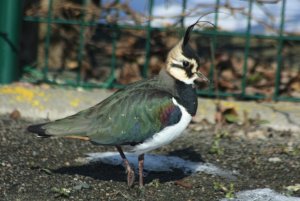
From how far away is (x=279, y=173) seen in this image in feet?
20.8

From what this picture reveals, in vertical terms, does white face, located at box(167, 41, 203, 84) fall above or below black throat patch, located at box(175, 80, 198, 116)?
above

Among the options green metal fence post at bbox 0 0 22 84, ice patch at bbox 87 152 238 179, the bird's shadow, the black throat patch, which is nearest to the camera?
the black throat patch

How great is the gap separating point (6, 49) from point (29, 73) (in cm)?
49

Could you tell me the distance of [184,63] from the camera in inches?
223

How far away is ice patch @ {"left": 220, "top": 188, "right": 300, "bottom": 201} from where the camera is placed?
557cm

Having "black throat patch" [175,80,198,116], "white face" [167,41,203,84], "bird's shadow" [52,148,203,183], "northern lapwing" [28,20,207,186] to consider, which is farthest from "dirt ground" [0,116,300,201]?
"white face" [167,41,203,84]

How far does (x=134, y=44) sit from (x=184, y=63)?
10.7ft

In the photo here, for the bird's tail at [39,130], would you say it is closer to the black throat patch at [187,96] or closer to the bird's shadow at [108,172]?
the bird's shadow at [108,172]

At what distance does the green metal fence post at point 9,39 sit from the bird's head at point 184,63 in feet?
9.27

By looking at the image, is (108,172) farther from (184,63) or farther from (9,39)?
(9,39)

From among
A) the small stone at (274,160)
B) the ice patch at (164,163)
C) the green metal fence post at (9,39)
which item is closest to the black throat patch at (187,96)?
the ice patch at (164,163)

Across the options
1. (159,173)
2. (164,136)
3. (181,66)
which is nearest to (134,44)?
Result: (159,173)

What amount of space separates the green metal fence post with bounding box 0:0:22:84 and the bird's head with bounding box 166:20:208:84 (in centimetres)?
283

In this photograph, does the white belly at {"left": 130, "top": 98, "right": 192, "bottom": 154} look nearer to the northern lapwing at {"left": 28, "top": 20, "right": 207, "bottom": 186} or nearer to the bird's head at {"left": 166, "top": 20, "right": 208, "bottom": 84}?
the northern lapwing at {"left": 28, "top": 20, "right": 207, "bottom": 186}
